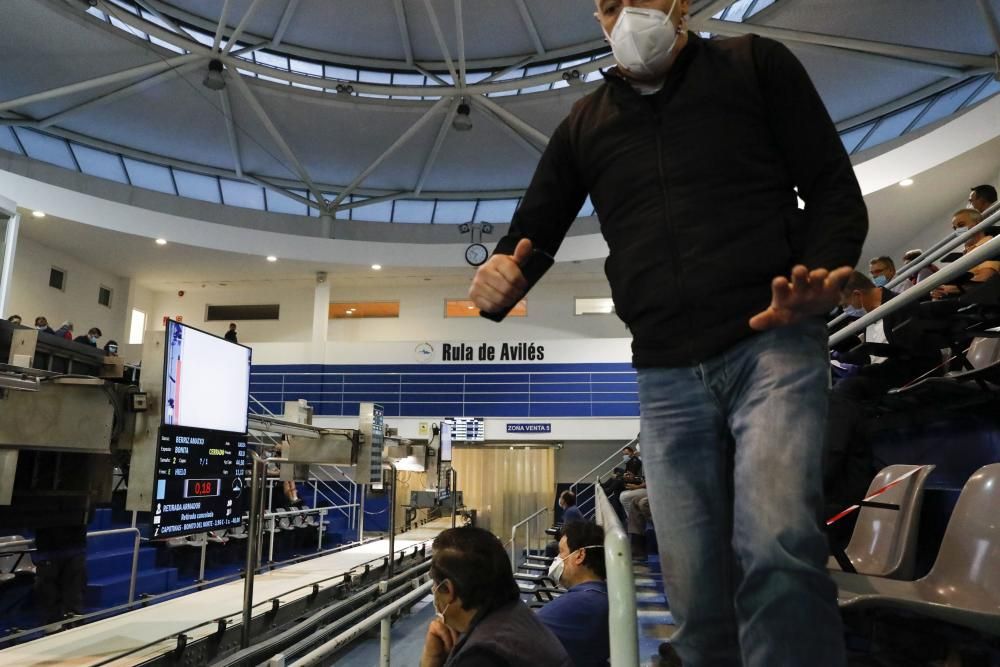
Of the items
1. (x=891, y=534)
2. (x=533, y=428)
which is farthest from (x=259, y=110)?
(x=891, y=534)

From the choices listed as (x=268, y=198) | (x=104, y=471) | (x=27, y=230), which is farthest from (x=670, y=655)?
(x=268, y=198)

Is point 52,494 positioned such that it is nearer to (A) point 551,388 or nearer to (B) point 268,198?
(A) point 551,388

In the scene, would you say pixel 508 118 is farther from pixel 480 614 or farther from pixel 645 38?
pixel 645 38

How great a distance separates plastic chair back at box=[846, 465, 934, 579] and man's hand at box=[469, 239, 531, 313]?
2.10m

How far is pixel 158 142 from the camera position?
17.3m

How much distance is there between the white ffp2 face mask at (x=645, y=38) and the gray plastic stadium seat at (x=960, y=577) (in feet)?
5.03

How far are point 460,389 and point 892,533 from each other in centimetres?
1517

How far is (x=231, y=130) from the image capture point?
54.5 feet

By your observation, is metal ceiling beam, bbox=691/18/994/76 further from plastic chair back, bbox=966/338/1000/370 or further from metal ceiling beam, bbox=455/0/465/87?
plastic chair back, bbox=966/338/1000/370

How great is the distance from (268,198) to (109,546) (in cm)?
1373

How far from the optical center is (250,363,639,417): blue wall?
17188mm

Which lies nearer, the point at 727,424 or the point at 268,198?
the point at 727,424

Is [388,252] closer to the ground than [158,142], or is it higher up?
closer to the ground

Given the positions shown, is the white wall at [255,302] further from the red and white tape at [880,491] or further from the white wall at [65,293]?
the red and white tape at [880,491]
